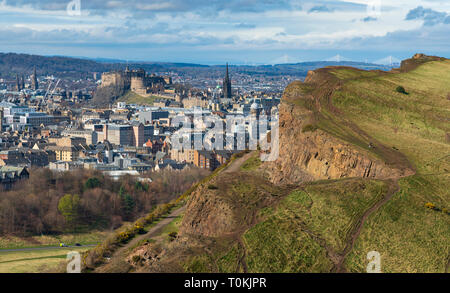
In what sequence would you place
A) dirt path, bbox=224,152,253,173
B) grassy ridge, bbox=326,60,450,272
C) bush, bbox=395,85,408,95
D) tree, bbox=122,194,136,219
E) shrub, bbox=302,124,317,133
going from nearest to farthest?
grassy ridge, bbox=326,60,450,272 → shrub, bbox=302,124,317,133 → bush, bbox=395,85,408,95 → dirt path, bbox=224,152,253,173 → tree, bbox=122,194,136,219

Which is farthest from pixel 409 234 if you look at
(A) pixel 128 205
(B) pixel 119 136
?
(B) pixel 119 136

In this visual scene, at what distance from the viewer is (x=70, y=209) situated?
4453 centimetres

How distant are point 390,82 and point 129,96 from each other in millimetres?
146465

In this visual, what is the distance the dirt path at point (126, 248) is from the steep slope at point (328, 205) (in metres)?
0.47

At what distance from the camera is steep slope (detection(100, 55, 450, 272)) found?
65.2 feet

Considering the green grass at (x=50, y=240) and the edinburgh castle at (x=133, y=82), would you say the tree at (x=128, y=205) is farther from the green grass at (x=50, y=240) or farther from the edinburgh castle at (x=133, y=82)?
the edinburgh castle at (x=133, y=82)

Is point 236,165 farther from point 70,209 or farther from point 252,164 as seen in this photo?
point 70,209

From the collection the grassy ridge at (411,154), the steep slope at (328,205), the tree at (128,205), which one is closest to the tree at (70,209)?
the tree at (128,205)

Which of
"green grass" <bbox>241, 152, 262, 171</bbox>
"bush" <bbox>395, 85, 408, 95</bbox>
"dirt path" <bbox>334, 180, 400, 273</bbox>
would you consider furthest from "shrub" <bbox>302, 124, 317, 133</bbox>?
"bush" <bbox>395, 85, 408, 95</bbox>

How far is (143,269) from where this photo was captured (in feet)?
63.5

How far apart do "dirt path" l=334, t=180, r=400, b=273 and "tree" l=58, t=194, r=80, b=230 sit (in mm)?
24821

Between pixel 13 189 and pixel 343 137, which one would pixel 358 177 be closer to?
pixel 343 137

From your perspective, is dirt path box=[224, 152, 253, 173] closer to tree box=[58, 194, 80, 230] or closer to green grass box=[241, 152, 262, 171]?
green grass box=[241, 152, 262, 171]

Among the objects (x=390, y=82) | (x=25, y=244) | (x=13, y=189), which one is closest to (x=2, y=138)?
(x=13, y=189)
